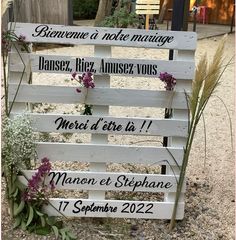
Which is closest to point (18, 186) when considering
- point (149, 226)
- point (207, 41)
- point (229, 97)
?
point (149, 226)

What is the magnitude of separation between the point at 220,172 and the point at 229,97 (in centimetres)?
279

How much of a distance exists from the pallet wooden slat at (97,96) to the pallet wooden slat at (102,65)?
108mm

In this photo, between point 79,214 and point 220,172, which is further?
point 220,172

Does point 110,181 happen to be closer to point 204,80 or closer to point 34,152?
point 34,152

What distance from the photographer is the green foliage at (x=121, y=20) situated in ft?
32.3

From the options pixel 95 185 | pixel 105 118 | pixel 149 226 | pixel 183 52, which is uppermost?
pixel 183 52

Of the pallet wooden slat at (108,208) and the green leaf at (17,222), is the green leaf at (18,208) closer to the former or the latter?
the green leaf at (17,222)

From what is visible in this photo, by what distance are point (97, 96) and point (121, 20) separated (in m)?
7.29

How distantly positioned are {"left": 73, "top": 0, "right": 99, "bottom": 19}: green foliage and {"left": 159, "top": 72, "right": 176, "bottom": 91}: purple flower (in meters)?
13.8

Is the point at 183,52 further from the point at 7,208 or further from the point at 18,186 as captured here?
the point at 7,208

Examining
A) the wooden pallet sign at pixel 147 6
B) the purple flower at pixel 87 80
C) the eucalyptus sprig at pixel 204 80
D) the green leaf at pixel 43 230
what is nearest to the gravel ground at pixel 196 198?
the green leaf at pixel 43 230

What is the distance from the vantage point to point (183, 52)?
297 cm

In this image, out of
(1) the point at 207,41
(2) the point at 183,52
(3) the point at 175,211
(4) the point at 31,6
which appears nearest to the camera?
(2) the point at 183,52

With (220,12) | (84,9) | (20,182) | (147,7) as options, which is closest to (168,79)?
(20,182)
